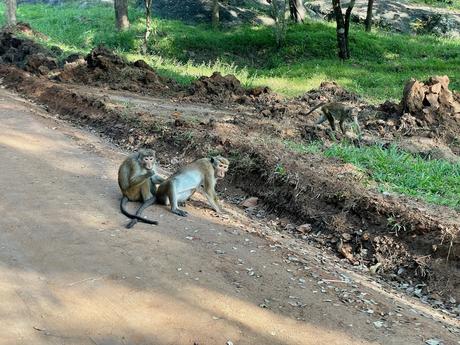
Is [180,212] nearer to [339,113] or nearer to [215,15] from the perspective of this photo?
[339,113]

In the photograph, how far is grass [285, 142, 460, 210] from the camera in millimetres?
8891

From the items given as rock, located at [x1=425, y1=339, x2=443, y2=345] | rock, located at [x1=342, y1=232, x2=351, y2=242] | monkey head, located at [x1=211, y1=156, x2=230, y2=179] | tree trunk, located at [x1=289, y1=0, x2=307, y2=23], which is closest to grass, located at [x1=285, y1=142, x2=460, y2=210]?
rock, located at [x1=342, y1=232, x2=351, y2=242]

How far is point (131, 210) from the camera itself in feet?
25.9

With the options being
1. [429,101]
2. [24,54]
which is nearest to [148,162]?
[429,101]

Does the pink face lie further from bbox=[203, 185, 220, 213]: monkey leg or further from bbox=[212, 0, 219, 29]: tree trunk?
bbox=[212, 0, 219, 29]: tree trunk

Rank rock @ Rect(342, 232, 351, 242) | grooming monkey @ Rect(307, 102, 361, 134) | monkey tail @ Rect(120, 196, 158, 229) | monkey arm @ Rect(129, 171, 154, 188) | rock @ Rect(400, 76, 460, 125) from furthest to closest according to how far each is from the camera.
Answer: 1. rock @ Rect(400, 76, 460, 125)
2. grooming monkey @ Rect(307, 102, 361, 134)
3. rock @ Rect(342, 232, 351, 242)
4. monkey arm @ Rect(129, 171, 154, 188)
5. monkey tail @ Rect(120, 196, 158, 229)

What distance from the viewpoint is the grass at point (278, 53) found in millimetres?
19562

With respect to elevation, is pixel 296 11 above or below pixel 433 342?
above

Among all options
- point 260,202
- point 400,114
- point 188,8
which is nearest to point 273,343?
point 260,202

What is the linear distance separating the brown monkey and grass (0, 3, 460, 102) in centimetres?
936

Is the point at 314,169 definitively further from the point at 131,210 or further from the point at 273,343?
the point at 273,343

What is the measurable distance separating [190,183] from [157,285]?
8.00 ft

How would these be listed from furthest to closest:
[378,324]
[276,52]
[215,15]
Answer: [215,15] < [276,52] < [378,324]

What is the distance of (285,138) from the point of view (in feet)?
39.9
